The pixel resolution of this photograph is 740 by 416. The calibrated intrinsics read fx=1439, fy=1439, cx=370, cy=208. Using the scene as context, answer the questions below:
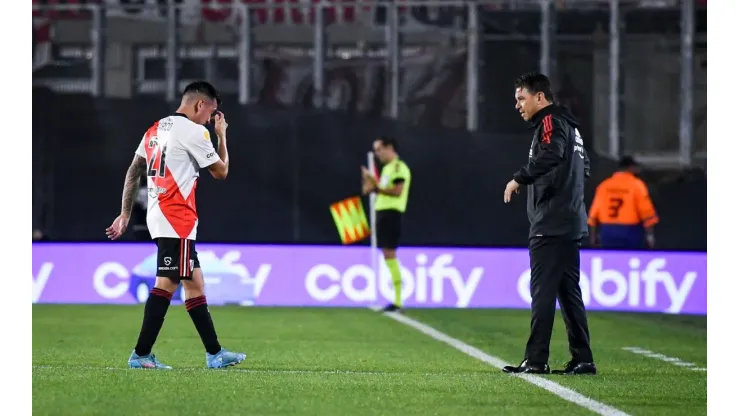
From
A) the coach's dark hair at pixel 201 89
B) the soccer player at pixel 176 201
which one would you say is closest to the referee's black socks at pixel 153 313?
the soccer player at pixel 176 201

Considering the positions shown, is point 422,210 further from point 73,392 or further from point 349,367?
point 73,392

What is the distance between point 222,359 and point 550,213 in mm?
2048

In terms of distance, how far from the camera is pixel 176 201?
795cm

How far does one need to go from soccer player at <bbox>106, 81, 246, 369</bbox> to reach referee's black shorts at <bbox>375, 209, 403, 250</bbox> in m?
6.89

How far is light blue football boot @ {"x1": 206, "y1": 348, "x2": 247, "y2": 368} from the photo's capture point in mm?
8180

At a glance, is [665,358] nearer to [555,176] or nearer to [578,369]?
[578,369]

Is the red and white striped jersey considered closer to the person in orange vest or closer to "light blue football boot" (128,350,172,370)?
"light blue football boot" (128,350,172,370)

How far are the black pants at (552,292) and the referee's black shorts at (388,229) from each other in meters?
6.58

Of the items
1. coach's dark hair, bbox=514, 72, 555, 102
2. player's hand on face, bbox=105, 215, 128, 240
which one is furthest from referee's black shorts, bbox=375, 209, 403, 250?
player's hand on face, bbox=105, 215, 128, 240

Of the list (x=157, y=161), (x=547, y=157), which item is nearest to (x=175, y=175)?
(x=157, y=161)

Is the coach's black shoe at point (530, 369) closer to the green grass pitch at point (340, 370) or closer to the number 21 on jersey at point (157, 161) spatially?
the green grass pitch at point (340, 370)

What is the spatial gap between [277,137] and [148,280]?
9.01 feet

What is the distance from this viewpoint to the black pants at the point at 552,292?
8.19 metres
